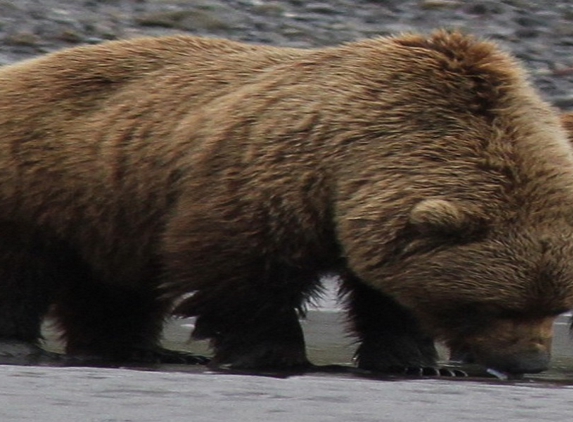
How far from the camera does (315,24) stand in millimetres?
16016

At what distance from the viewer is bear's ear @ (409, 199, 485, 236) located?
5852 mm

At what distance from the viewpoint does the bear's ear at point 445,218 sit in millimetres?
5852

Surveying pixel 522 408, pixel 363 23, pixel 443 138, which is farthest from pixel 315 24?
pixel 522 408

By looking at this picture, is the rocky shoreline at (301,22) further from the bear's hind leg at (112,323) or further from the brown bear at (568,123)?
the bear's hind leg at (112,323)

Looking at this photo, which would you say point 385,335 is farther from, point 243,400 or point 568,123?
point 243,400

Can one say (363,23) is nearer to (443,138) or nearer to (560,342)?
(560,342)

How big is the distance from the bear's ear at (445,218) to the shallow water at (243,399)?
171 cm

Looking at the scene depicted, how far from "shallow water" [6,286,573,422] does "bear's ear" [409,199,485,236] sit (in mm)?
1710

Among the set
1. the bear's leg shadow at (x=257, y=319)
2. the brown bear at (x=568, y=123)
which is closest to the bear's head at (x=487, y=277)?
the bear's leg shadow at (x=257, y=319)

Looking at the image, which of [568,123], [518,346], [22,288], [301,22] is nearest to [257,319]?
[518,346]

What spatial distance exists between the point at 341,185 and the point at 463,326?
710 millimetres

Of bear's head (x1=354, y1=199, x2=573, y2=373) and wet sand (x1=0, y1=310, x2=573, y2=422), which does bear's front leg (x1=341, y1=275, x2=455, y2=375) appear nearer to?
bear's head (x1=354, y1=199, x2=573, y2=373)

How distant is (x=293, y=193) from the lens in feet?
19.9

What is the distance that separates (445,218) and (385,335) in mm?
1032
